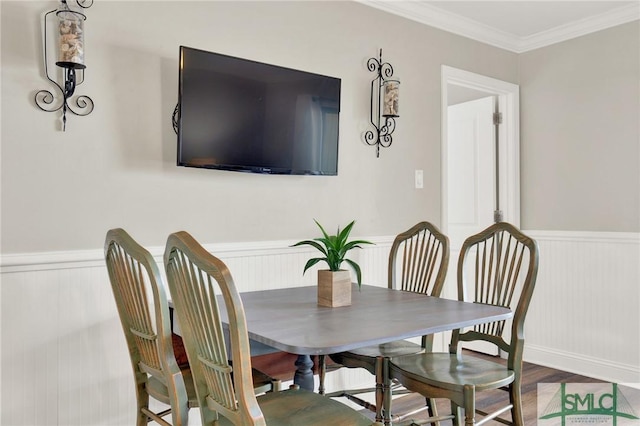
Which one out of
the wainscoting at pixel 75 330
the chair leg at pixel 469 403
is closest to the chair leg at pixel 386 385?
the chair leg at pixel 469 403

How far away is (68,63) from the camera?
80.1 inches

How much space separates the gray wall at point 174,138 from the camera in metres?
2.08

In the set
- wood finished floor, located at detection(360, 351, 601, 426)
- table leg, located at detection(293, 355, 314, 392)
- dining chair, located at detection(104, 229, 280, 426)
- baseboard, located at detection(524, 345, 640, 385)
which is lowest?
wood finished floor, located at detection(360, 351, 601, 426)

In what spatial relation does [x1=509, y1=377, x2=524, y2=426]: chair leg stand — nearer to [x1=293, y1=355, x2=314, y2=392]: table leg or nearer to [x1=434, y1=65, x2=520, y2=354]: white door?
[x1=293, y1=355, x2=314, y2=392]: table leg

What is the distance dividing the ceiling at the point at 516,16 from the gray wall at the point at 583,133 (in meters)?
0.08

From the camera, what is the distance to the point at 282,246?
2.76m

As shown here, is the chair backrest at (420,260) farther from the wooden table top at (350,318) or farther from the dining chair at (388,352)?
the wooden table top at (350,318)

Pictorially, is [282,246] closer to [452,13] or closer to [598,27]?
[452,13]

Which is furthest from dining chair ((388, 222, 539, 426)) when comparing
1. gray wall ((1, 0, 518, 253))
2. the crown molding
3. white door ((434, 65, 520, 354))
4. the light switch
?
the crown molding

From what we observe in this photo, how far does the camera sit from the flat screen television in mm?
2340

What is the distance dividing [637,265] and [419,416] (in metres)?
1.77

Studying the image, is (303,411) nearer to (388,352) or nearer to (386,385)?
(386,385)

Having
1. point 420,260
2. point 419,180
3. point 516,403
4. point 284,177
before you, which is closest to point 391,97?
point 419,180

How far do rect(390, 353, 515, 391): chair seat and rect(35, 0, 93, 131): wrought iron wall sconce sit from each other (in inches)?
67.4
